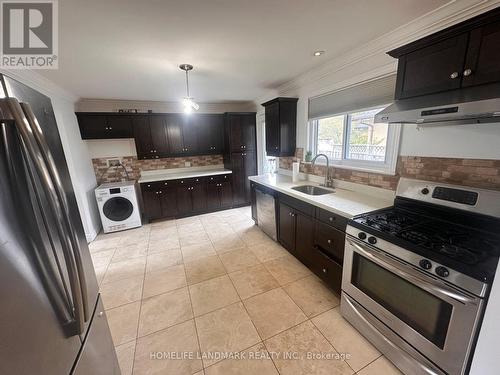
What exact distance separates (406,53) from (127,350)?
314 cm

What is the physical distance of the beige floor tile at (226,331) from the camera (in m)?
1.60

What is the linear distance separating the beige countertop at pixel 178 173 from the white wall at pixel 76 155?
2.76ft

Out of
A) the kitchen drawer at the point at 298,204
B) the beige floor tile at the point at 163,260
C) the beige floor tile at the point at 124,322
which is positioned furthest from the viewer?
the beige floor tile at the point at 163,260

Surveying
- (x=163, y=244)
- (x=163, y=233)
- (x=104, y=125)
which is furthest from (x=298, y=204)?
(x=104, y=125)

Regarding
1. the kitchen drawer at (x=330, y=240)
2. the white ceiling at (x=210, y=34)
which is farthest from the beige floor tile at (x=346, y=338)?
the white ceiling at (x=210, y=34)

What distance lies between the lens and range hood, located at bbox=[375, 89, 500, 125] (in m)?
1.09

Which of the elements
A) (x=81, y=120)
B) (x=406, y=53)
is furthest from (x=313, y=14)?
(x=81, y=120)

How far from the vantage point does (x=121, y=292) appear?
223 centimetres

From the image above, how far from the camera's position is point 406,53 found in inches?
61.4

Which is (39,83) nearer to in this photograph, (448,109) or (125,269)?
(125,269)

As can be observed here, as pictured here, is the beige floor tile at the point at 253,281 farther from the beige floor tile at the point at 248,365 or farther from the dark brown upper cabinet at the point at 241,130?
the dark brown upper cabinet at the point at 241,130

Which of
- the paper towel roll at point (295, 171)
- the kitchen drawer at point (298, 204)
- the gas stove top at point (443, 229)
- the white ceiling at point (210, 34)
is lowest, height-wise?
the kitchen drawer at point (298, 204)

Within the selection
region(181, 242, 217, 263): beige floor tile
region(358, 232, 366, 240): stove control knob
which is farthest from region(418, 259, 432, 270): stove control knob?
region(181, 242, 217, 263): beige floor tile

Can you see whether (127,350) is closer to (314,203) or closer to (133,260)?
(133,260)
